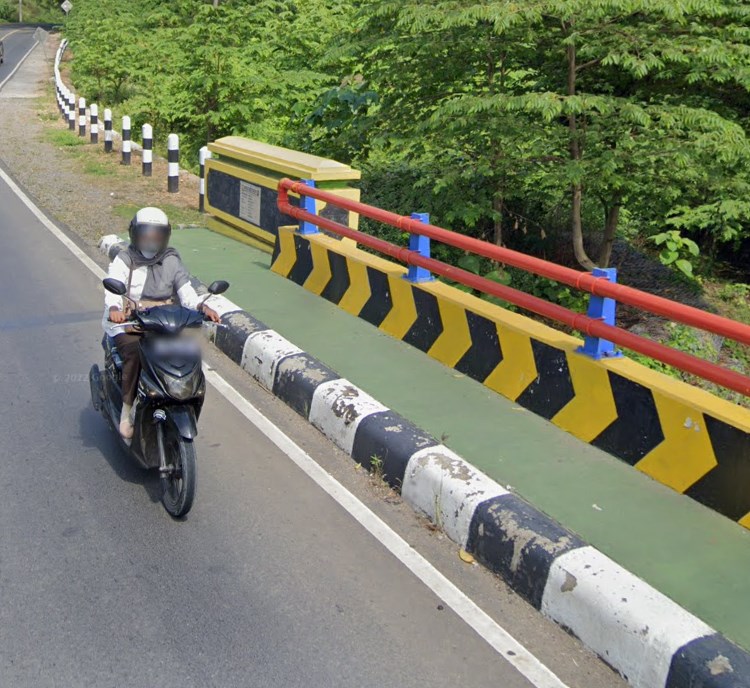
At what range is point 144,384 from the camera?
4754mm

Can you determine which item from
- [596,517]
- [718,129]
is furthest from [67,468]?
[718,129]

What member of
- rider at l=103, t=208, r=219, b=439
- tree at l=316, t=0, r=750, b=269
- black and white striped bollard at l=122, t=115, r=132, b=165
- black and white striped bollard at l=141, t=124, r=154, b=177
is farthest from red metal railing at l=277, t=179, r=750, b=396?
black and white striped bollard at l=122, t=115, r=132, b=165

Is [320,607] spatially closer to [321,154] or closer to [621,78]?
[621,78]

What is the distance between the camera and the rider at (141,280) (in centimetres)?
512

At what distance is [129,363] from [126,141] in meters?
13.7

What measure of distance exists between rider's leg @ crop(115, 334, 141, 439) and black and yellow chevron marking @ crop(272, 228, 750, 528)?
2.47m

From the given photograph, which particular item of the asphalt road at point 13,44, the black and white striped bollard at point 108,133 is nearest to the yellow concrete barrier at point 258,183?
the black and white striped bollard at point 108,133

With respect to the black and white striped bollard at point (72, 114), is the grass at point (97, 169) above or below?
below

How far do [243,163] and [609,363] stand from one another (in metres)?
6.90

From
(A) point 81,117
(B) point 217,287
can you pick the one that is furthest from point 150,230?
(A) point 81,117

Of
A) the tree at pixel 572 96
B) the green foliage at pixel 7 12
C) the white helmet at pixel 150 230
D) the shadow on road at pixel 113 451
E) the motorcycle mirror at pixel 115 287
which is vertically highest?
the green foliage at pixel 7 12

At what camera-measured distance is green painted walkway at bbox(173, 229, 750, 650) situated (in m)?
4.16

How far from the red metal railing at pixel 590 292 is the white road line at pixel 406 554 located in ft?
5.34

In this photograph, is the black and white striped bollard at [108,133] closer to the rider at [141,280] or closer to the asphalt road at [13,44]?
the rider at [141,280]
